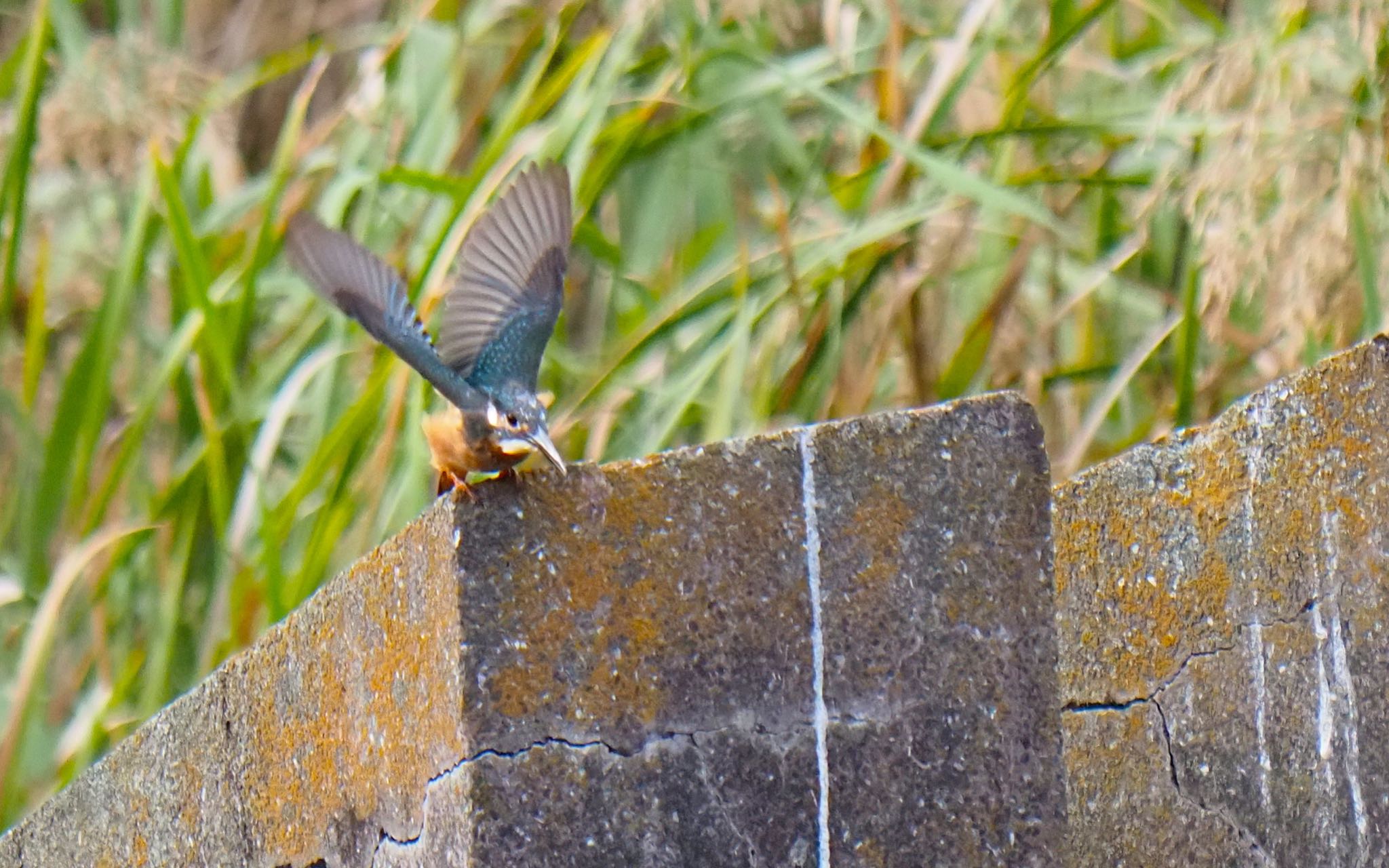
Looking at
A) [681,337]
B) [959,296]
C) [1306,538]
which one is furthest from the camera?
[959,296]

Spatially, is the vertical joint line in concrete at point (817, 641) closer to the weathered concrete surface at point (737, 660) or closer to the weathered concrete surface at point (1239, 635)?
the weathered concrete surface at point (737, 660)

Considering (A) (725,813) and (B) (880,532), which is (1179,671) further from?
(A) (725,813)

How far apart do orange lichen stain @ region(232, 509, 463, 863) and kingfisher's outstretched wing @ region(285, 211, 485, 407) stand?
272 millimetres

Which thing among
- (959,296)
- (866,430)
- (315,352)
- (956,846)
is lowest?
(956,846)

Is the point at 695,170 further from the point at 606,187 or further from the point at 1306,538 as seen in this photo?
the point at 1306,538

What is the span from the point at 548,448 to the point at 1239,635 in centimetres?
68

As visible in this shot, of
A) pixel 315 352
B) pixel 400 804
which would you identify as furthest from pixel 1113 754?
pixel 315 352

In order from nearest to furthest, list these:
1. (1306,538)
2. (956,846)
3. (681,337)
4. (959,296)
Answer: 1. (956,846)
2. (1306,538)
3. (681,337)
4. (959,296)

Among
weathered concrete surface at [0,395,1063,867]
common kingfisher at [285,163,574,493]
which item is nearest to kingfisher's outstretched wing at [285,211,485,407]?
common kingfisher at [285,163,574,493]

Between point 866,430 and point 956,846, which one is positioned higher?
point 866,430

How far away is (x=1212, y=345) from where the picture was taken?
3.28 m

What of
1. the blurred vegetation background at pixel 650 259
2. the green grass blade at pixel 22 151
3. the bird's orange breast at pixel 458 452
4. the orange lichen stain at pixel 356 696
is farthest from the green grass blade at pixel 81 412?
the bird's orange breast at pixel 458 452

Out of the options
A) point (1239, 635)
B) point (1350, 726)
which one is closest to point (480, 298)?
point (1239, 635)

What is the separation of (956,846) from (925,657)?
13 cm
